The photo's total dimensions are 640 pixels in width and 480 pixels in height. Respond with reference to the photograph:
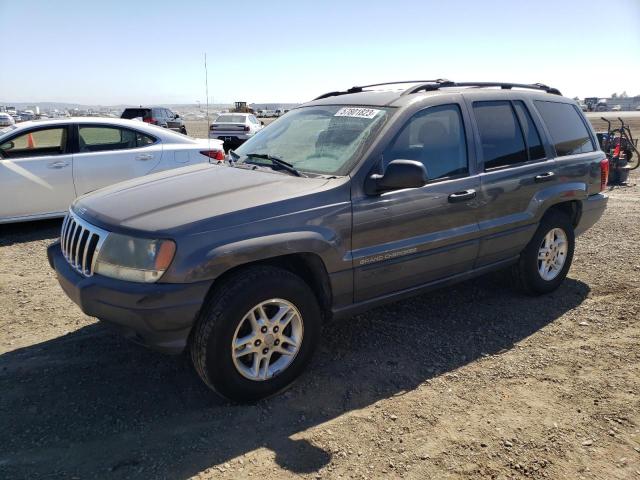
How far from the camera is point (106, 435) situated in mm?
2855

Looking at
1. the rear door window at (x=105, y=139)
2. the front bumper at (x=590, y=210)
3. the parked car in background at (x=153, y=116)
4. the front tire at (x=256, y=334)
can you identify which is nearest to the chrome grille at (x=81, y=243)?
the front tire at (x=256, y=334)

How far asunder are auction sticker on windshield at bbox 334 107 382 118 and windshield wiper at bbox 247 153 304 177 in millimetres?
579

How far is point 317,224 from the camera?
10.4ft

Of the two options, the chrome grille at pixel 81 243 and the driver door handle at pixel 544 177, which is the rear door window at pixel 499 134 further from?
the chrome grille at pixel 81 243

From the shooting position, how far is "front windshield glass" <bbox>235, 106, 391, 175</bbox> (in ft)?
11.7

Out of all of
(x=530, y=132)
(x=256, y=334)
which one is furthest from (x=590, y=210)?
(x=256, y=334)

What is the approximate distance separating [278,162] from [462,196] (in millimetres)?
1386

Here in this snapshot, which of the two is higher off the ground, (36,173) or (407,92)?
(407,92)

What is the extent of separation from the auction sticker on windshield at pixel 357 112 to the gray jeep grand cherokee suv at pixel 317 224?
0.08 feet

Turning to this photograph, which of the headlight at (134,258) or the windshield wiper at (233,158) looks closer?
the headlight at (134,258)

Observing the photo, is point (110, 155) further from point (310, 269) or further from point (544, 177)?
point (544, 177)

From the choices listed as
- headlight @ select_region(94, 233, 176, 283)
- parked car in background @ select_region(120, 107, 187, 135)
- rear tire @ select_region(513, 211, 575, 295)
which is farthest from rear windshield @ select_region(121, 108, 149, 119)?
headlight @ select_region(94, 233, 176, 283)

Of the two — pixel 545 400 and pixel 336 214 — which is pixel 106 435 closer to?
pixel 336 214

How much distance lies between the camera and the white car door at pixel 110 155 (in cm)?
703
